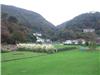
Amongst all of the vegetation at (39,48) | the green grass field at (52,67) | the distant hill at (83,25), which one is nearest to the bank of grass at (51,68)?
the green grass field at (52,67)

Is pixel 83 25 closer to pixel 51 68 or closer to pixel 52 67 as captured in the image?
pixel 52 67

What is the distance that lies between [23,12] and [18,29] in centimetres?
3125

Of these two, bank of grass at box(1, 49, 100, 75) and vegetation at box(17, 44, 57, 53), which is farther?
vegetation at box(17, 44, 57, 53)

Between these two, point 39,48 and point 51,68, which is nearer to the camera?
point 51,68

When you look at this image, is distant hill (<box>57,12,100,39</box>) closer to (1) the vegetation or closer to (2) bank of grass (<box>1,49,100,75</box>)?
(1) the vegetation

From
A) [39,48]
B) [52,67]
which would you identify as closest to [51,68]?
[52,67]

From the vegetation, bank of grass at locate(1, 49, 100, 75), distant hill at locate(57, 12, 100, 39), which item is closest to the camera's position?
bank of grass at locate(1, 49, 100, 75)

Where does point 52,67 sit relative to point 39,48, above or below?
below

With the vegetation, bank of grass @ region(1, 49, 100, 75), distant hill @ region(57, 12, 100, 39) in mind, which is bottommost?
bank of grass @ region(1, 49, 100, 75)

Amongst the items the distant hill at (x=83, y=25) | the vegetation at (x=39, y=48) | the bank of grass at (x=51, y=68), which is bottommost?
the bank of grass at (x=51, y=68)

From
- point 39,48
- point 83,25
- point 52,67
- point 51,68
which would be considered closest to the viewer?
point 51,68

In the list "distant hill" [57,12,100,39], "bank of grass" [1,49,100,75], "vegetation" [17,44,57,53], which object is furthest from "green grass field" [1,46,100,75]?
"distant hill" [57,12,100,39]

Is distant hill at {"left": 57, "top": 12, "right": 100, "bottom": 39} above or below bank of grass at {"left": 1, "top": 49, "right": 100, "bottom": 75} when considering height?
above

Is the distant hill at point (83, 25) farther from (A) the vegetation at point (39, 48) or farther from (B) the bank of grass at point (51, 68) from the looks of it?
(B) the bank of grass at point (51, 68)
